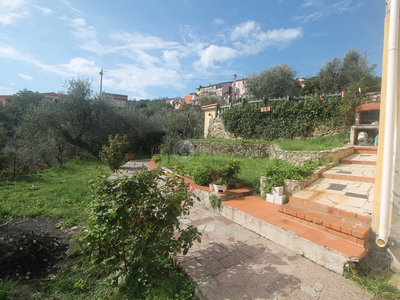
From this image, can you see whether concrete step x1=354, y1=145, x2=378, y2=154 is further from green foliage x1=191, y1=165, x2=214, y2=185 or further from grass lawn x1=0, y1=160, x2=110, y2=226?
grass lawn x1=0, y1=160, x2=110, y2=226

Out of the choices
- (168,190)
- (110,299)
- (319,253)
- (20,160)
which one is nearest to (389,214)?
(319,253)

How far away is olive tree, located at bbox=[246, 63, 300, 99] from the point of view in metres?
16.9

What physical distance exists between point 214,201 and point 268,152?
5.78 m

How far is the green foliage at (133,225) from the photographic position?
187 cm

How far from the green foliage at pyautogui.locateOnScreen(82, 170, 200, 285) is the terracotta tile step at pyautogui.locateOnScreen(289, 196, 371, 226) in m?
2.18

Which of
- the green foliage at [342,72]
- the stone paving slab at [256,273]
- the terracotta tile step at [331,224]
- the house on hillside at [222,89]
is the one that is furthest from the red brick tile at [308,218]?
the house on hillside at [222,89]

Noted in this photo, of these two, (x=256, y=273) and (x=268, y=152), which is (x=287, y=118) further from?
(x=256, y=273)

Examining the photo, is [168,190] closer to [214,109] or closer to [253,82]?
[214,109]

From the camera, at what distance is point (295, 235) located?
2.70 m

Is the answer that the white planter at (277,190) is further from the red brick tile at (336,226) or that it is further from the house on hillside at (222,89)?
the house on hillside at (222,89)

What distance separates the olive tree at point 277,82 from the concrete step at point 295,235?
48.6 feet

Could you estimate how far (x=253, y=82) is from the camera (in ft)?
59.4

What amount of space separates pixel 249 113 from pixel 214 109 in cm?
378

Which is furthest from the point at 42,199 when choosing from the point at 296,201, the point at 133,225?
the point at 296,201
